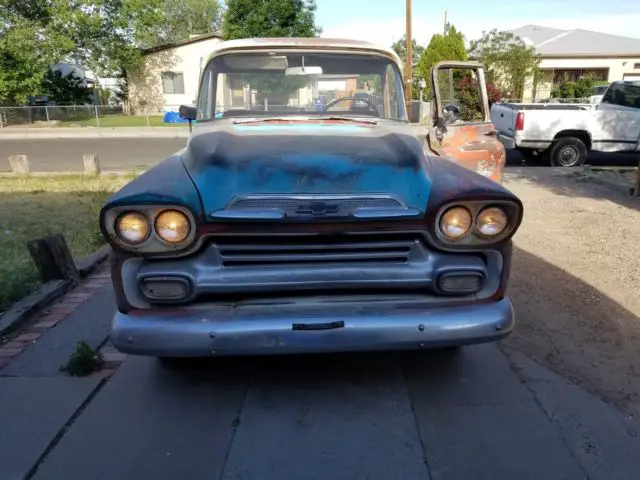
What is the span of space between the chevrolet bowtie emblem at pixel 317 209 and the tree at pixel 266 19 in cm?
2652

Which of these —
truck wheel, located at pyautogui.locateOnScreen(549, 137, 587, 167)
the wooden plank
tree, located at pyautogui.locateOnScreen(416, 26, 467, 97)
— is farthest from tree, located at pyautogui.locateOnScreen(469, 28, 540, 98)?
the wooden plank

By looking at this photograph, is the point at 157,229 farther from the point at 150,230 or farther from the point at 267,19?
the point at 267,19

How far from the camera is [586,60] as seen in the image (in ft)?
97.7

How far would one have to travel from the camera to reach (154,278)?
2.52 meters

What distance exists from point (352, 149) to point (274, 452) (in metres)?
1.62

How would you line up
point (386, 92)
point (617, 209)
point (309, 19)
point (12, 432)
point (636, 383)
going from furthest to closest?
point (309, 19)
point (617, 209)
point (386, 92)
point (636, 383)
point (12, 432)

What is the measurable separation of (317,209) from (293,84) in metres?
2.02

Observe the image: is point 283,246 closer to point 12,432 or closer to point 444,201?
point 444,201

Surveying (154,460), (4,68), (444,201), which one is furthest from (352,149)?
(4,68)

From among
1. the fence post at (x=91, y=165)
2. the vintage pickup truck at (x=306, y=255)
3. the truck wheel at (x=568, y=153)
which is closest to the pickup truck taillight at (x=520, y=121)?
the truck wheel at (x=568, y=153)

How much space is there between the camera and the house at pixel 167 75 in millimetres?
32406

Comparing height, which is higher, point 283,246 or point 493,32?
point 493,32

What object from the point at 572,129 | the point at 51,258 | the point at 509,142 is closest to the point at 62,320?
the point at 51,258

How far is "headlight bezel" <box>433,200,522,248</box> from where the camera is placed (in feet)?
8.54
